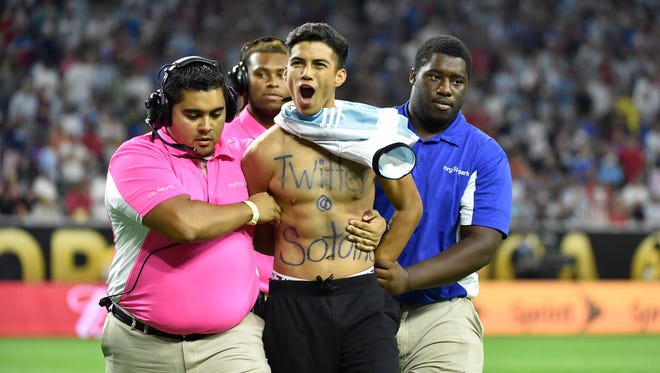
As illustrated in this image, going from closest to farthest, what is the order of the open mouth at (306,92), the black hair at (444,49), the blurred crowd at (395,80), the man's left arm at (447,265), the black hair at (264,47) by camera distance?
the open mouth at (306,92)
the man's left arm at (447,265)
the black hair at (444,49)
the black hair at (264,47)
the blurred crowd at (395,80)

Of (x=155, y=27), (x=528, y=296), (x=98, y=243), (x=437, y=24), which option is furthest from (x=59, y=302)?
(x=437, y=24)

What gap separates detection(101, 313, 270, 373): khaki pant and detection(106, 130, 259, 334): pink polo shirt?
7cm

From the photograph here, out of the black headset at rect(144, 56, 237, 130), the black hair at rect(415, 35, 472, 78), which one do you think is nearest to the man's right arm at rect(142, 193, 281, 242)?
the black headset at rect(144, 56, 237, 130)

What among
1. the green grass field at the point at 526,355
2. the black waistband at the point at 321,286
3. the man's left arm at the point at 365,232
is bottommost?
the green grass field at the point at 526,355

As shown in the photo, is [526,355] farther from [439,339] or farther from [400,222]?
[400,222]

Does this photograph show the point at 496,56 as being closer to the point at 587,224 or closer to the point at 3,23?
the point at 587,224

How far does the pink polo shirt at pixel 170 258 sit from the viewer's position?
15.8ft

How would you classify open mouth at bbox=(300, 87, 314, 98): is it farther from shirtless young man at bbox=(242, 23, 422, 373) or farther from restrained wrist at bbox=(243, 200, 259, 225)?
restrained wrist at bbox=(243, 200, 259, 225)

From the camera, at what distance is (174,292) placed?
190 inches

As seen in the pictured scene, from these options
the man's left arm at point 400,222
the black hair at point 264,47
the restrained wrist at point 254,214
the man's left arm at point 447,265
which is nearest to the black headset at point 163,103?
the restrained wrist at point 254,214

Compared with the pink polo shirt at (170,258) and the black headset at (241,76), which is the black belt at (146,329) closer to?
the pink polo shirt at (170,258)

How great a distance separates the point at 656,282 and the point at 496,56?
7849mm

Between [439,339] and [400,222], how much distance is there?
792 millimetres

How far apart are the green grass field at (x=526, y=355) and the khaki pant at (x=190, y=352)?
6546mm
